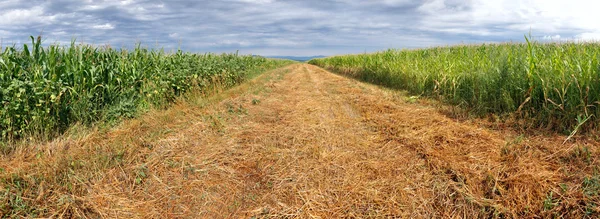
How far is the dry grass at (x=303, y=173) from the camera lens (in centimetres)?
273

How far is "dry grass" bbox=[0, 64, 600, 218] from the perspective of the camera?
8.95ft

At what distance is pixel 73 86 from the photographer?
18.0ft

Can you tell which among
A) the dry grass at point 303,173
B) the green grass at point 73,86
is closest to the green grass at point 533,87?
the dry grass at point 303,173

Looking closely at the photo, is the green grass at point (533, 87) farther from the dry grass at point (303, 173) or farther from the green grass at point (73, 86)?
the green grass at point (73, 86)

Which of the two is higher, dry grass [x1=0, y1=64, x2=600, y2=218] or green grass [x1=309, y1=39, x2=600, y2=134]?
green grass [x1=309, y1=39, x2=600, y2=134]

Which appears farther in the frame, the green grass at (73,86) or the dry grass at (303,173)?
the green grass at (73,86)

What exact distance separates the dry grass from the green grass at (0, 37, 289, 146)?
0.80 meters

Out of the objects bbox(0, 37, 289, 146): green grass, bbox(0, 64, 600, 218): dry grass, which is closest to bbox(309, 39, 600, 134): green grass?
bbox(0, 64, 600, 218): dry grass

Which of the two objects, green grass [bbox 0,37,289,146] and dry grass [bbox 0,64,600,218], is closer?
dry grass [bbox 0,64,600,218]

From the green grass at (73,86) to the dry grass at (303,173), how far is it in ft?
2.64

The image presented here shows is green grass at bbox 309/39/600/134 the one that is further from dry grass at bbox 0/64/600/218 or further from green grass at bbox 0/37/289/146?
green grass at bbox 0/37/289/146

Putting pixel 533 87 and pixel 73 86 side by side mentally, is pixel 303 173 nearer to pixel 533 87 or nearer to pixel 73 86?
pixel 533 87

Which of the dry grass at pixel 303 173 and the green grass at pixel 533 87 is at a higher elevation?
the green grass at pixel 533 87

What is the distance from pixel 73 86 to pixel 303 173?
15.4ft
